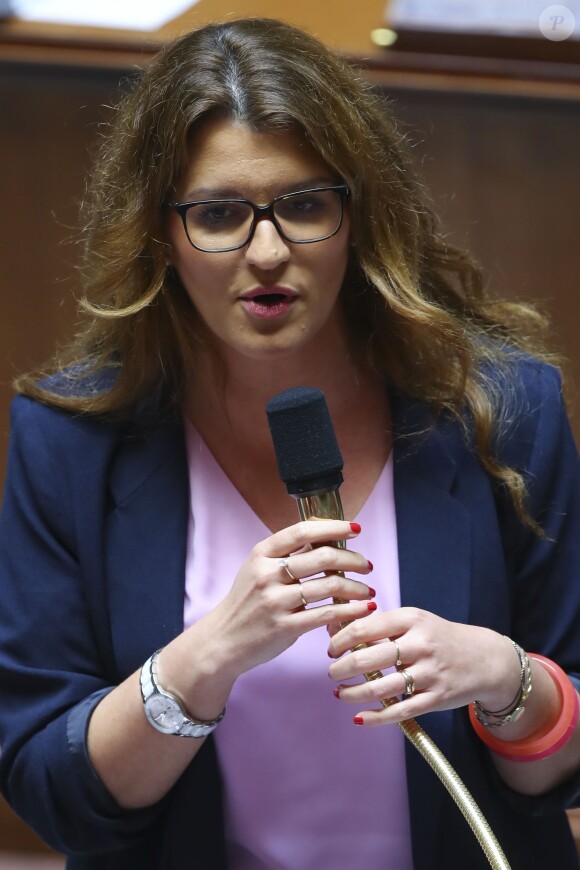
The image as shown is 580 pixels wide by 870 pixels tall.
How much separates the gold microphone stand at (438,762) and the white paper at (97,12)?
1025mm

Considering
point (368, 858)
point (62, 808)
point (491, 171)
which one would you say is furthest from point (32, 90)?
point (368, 858)

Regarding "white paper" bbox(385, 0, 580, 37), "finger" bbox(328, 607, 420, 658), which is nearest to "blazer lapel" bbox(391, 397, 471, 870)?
"finger" bbox(328, 607, 420, 658)

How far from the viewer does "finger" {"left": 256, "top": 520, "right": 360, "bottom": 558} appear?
91 centimetres

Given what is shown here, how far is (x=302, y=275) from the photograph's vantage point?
111cm

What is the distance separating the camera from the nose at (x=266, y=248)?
3.52ft

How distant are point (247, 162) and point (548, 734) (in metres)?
0.57

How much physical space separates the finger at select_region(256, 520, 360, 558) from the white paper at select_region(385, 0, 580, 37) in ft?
3.41

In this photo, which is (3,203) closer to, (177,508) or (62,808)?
(177,508)

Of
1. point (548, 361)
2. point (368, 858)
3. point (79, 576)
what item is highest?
point (548, 361)

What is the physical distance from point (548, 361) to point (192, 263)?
0.43 m

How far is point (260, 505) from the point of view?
1257 mm

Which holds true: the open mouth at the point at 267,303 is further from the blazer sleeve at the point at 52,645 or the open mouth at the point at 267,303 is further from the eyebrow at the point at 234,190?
the blazer sleeve at the point at 52,645

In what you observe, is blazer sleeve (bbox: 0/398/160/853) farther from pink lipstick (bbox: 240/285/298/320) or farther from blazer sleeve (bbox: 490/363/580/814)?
blazer sleeve (bbox: 490/363/580/814)

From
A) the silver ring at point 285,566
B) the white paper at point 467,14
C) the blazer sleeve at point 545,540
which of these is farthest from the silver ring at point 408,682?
the white paper at point 467,14
